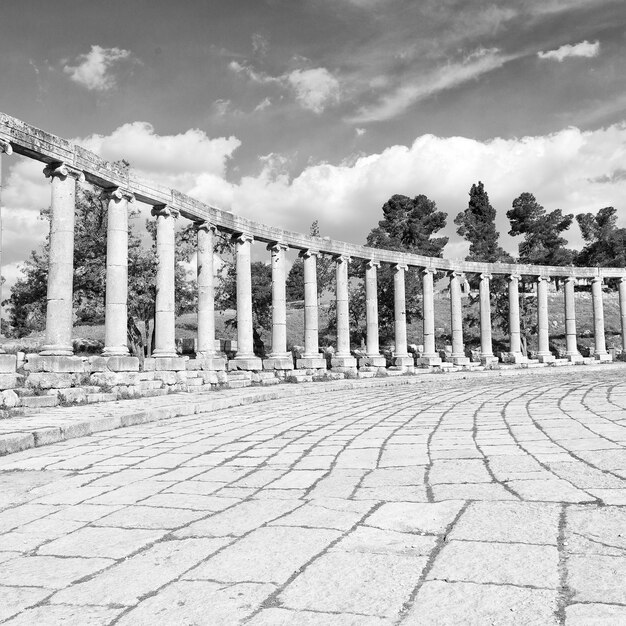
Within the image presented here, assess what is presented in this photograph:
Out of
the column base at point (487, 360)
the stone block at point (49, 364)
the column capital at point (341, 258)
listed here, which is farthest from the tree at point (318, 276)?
the stone block at point (49, 364)

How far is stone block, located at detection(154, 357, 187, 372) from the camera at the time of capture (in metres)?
17.5

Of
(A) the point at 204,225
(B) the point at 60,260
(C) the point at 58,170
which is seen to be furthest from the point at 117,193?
(A) the point at 204,225

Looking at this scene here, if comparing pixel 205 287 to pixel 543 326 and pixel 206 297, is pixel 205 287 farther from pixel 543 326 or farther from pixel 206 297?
pixel 543 326

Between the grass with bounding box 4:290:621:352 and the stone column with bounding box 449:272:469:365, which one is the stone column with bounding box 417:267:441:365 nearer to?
the stone column with bounding box 449:272:469:365

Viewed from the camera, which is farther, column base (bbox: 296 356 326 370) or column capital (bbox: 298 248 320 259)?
column capital (bbox: 298 248 320 259)

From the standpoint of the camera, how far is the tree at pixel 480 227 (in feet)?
201

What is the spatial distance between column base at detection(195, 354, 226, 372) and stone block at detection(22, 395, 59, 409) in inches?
274

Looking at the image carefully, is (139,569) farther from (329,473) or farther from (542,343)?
(542,343)

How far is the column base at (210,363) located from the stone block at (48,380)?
574cm

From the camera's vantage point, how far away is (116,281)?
16.4 meters

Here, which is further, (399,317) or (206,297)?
(399,317)

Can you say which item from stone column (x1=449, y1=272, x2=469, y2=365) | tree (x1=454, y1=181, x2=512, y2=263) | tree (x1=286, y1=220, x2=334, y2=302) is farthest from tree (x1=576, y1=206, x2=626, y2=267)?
stone column (x1=449, y1=272, x2=469, y2=365)

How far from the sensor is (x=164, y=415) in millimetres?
10633

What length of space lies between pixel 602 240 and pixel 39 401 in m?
68.8
